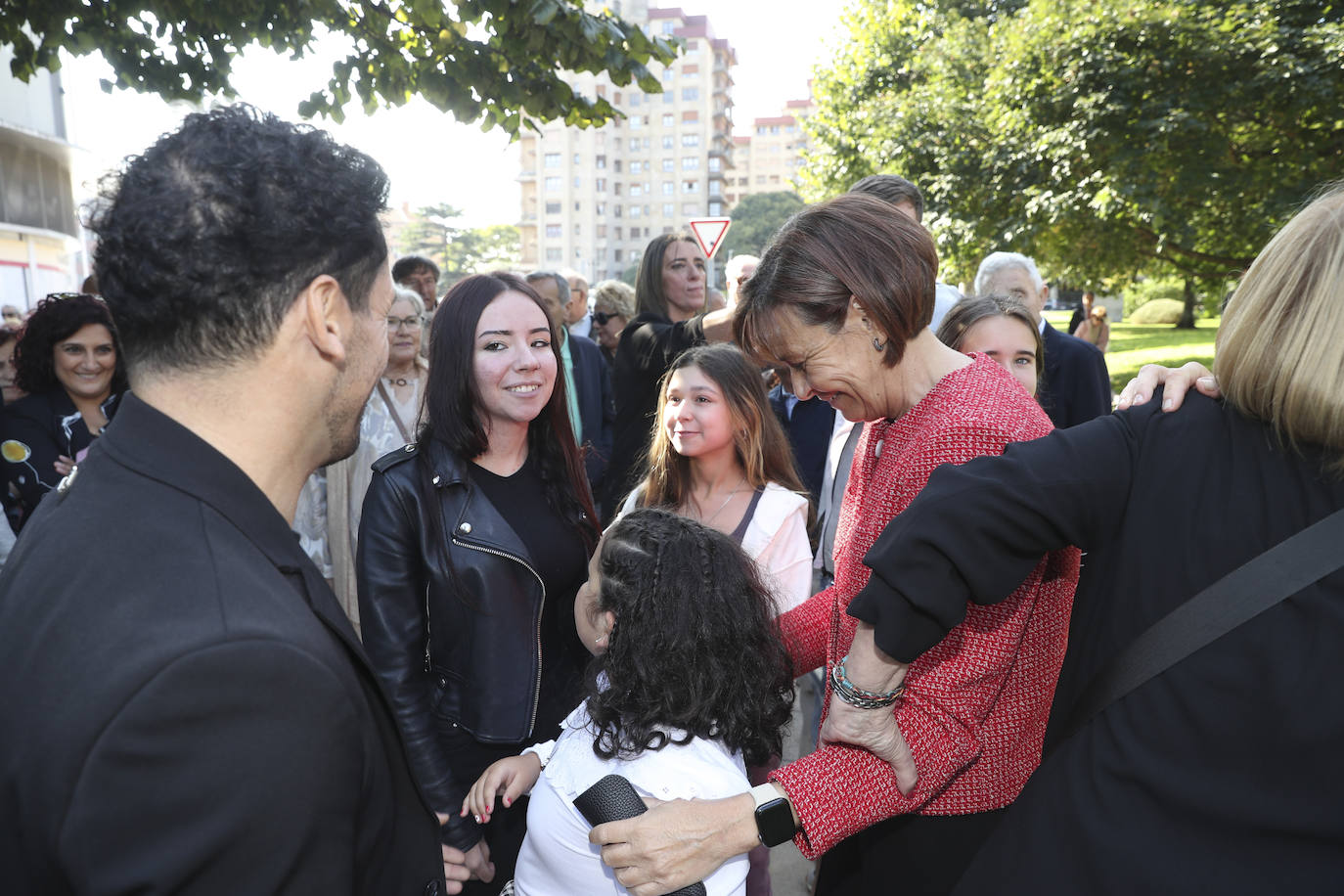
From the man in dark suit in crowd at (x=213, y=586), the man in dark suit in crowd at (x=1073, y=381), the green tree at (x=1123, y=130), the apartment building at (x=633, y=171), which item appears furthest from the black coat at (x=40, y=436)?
the apartment building at (x=633, y=171)

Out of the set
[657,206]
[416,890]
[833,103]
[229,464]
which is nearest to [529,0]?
[229,464]

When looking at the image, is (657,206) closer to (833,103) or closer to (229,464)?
(833,103)

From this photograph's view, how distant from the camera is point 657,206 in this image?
79.9m

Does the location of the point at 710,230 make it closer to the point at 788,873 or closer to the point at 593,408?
the point at 593,408

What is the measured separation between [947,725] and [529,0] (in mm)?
3930

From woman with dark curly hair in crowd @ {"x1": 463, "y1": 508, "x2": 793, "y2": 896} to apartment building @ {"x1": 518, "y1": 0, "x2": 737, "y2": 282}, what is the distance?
242ft

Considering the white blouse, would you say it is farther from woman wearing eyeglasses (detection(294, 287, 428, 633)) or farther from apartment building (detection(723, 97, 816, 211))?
apartment building (detection(723, 97, 816, 211))

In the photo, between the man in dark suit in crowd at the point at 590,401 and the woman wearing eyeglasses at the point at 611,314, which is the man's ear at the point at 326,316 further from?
the woman wearing eyeglasses at the point at 611,314

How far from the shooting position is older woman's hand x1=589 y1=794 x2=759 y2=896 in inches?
62.5

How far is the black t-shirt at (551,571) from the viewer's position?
2.56 metres

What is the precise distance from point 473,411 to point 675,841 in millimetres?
1484

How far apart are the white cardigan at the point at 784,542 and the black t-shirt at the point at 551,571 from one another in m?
0.42

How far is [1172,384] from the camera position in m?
1.34

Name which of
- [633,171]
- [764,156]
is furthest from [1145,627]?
[764,156]
